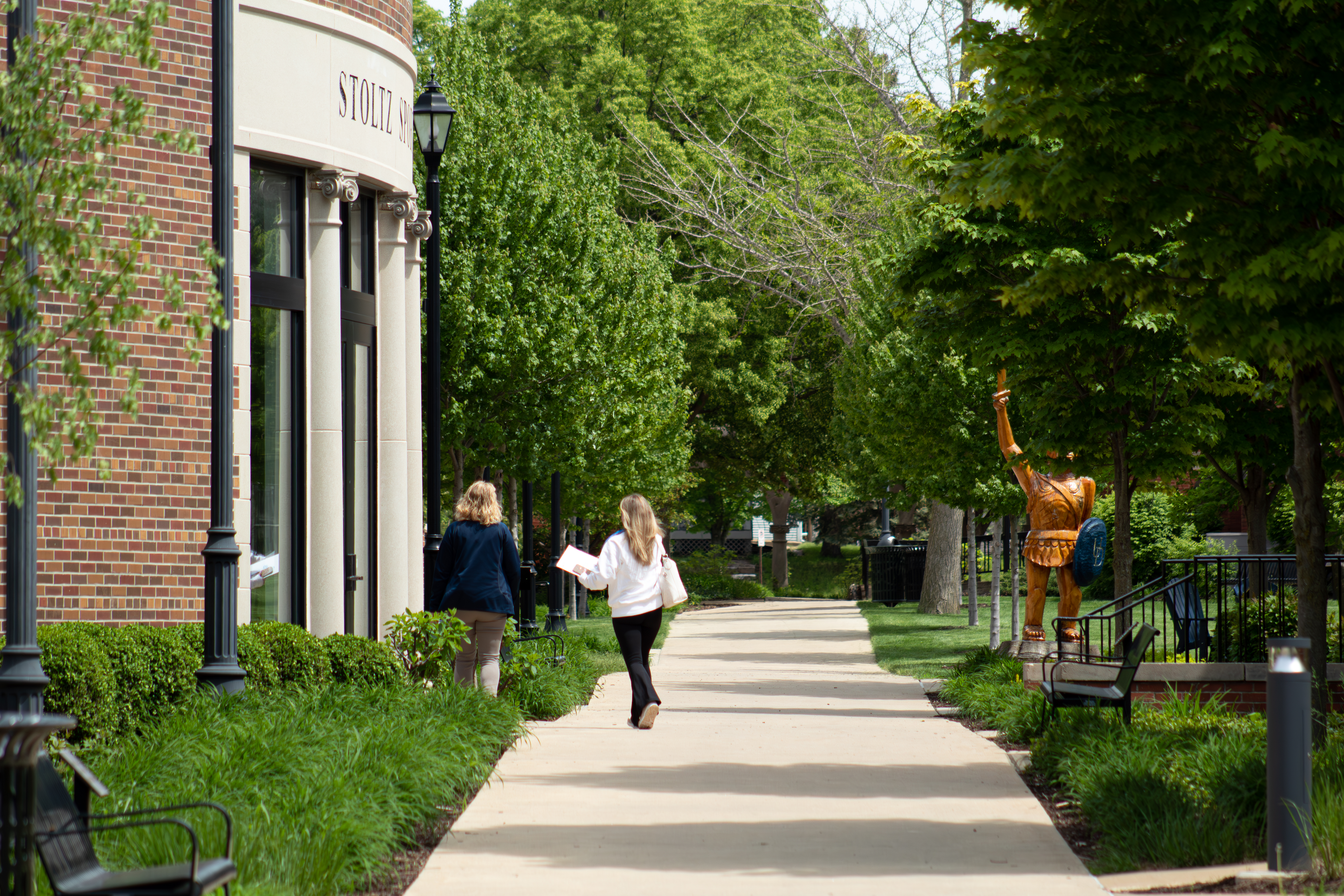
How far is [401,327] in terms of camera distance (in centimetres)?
1454

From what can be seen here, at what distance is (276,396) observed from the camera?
41.9 ft

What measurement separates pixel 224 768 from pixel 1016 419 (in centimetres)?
1243

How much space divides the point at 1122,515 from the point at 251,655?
25.9 feet

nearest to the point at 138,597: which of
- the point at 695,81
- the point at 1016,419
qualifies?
the point at 1016,419

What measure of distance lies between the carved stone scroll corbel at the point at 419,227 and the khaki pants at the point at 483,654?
5094 millimetres

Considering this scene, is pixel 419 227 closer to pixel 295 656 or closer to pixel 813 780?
pixel 295 656

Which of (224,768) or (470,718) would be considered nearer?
(224,768)

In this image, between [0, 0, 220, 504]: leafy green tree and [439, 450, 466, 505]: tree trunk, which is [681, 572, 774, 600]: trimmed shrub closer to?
[439, 450, 466, 505]: tree trunk

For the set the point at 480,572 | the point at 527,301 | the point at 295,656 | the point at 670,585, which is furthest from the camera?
the point at 527,301

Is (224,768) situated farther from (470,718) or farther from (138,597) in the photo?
(138,597)

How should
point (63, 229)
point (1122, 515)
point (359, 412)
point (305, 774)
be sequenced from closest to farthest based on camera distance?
1. point (63, 229)
2. point (305, 774)
3. point (1122, 515)
4. point (359, 412)

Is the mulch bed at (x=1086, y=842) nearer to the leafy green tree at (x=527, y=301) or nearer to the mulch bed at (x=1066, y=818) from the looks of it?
the mulch bed at (x=1066, y=818)

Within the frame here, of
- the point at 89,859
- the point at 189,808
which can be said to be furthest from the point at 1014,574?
the point at 89,859

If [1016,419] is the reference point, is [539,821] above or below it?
below
